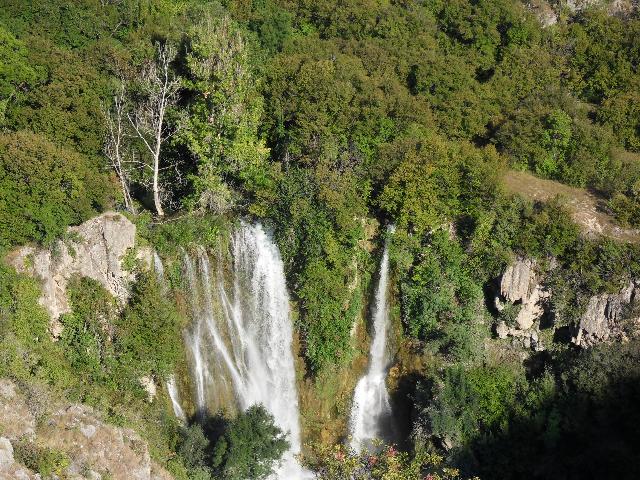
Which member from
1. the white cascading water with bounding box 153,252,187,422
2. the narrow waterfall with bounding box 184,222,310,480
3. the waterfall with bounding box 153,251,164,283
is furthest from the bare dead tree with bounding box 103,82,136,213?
the narrow waterfall with bounding box 184,222,310,480

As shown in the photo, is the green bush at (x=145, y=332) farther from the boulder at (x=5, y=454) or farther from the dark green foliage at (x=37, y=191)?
the boulder at (x=5, y=454)

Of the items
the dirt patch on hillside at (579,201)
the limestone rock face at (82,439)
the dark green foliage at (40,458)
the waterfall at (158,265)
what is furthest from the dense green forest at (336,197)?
the dark green foliage at (40,458)

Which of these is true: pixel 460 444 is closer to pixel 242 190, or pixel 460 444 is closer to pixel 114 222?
pixel 242 190

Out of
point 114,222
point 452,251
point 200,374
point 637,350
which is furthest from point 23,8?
point 637,350

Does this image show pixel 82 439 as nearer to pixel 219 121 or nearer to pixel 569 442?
pixel 219 121

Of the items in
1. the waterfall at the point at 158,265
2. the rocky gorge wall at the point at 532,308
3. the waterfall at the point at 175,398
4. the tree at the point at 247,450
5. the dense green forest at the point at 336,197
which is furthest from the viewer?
the waterfall at the point at 175,398

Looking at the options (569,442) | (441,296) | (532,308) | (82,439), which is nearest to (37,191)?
(82,439)
